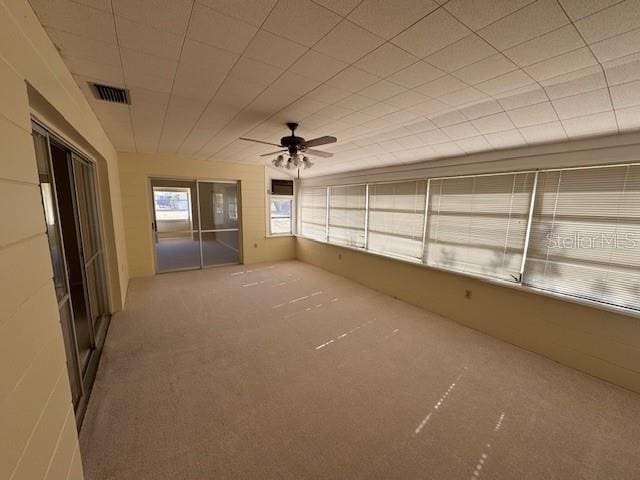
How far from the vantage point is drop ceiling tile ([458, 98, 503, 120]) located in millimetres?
2311

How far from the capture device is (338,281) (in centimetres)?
525

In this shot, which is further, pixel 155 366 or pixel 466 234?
pixel 466 234

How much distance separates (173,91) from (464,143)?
10.5 feet

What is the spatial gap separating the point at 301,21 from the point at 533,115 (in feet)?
7.38

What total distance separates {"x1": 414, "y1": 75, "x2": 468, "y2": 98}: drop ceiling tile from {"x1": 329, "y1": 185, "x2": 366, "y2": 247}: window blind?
9.84 feet

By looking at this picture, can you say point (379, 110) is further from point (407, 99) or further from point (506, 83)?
point (506, 83)

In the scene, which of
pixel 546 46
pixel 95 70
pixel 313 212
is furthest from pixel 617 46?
pixel 313 212

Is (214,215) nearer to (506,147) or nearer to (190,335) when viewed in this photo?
(190,335)

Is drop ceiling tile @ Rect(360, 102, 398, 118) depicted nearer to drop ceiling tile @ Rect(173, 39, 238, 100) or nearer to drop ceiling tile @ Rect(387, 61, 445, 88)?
drop ceiling tile @ Rect(387, 61, 445, 88)

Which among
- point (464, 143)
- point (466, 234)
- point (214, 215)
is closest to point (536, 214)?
point (466, 234)

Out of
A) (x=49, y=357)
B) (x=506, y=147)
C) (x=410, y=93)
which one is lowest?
(x=49, y=357)

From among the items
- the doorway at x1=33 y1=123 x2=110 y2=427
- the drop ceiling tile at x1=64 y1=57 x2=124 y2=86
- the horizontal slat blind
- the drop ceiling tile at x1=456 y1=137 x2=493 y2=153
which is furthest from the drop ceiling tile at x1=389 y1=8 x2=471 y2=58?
the horizontal slat blind

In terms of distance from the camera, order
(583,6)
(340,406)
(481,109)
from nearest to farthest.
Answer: (583,6)
(340,406)
(481,109)

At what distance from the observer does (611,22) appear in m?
1.28
